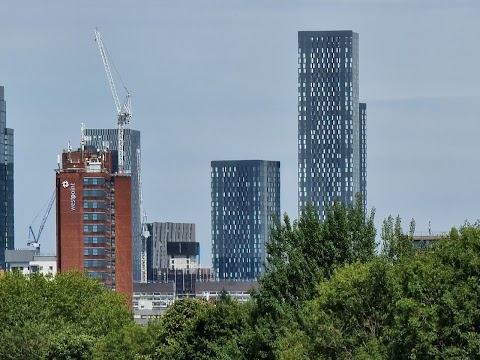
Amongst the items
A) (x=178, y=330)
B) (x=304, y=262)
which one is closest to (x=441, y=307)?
(x=304, y=262)

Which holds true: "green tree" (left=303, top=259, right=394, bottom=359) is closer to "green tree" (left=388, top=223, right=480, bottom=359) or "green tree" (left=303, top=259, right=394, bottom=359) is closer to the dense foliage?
the dense foliage

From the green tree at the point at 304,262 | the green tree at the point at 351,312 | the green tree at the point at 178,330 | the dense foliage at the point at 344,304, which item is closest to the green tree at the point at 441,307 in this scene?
the dense foliage at the point at 344,304

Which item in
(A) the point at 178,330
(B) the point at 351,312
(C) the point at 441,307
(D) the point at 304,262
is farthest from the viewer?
(A) the point at 178,330

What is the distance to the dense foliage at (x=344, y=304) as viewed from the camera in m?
113

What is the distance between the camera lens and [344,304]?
127m

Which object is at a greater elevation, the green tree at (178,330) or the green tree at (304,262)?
the green tree at (304,262)

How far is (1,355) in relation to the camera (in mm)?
179875

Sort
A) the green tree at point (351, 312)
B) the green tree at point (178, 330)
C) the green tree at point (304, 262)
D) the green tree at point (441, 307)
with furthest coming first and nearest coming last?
the green tree at point (178, 330)
the green tree at point (304, 262)
the green tree at point (351, 312)
the green tree at point (441, 307)

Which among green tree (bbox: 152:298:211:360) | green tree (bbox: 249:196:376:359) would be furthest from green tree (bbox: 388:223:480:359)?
Result: green tree (bbox: 152:298:211:360)

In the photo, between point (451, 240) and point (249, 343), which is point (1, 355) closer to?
point (249, 343)

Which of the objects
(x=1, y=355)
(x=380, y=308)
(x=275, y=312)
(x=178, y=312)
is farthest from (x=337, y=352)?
(x=1, y=355)

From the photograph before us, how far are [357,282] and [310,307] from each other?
6.44 meters

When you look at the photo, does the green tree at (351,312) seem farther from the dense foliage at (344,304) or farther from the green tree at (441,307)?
the green tree at (441,307)

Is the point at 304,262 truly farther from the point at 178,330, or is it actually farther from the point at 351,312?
the point at 178,330
